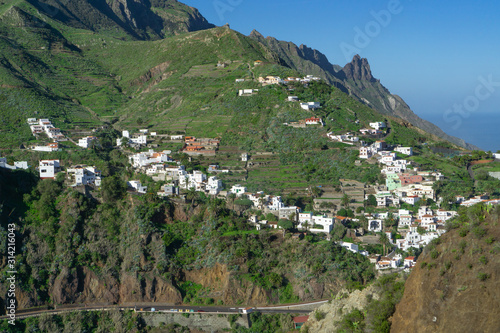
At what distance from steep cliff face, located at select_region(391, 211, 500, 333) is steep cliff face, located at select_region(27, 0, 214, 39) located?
10172cm

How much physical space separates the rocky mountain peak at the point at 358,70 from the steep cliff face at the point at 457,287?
487 ft

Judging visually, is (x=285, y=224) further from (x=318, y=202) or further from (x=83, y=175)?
(x=83, y=175)

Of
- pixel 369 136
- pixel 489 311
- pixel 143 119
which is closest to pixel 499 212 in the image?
pixel 489 311

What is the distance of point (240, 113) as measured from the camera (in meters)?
64.5

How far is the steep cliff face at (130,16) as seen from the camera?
11619 centimetres

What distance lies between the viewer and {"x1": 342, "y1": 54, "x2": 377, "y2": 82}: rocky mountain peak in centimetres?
16425

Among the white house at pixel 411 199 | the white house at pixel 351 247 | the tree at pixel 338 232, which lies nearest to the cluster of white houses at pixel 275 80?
the white house at pixel 411 199

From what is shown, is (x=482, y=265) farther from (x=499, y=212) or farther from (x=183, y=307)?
(x=183, y=307)

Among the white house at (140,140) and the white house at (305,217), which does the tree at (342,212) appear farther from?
the white house at (140,140)

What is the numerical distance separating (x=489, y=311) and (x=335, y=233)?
27.5 metres

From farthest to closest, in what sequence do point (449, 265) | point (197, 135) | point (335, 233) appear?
1. point (197, 135)
2. point (335, 233)
3. point (449, 265)

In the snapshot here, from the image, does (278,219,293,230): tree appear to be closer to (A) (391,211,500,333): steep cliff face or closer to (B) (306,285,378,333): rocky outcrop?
(B) (306,285,378,333): rocky outcrop

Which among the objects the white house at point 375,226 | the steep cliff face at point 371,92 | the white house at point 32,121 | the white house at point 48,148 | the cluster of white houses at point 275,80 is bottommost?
the white house at point 375,226

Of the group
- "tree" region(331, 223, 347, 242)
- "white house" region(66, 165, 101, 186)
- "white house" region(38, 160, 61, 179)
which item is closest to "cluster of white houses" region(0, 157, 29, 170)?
"white house" region(38, 160, 61, 179)
